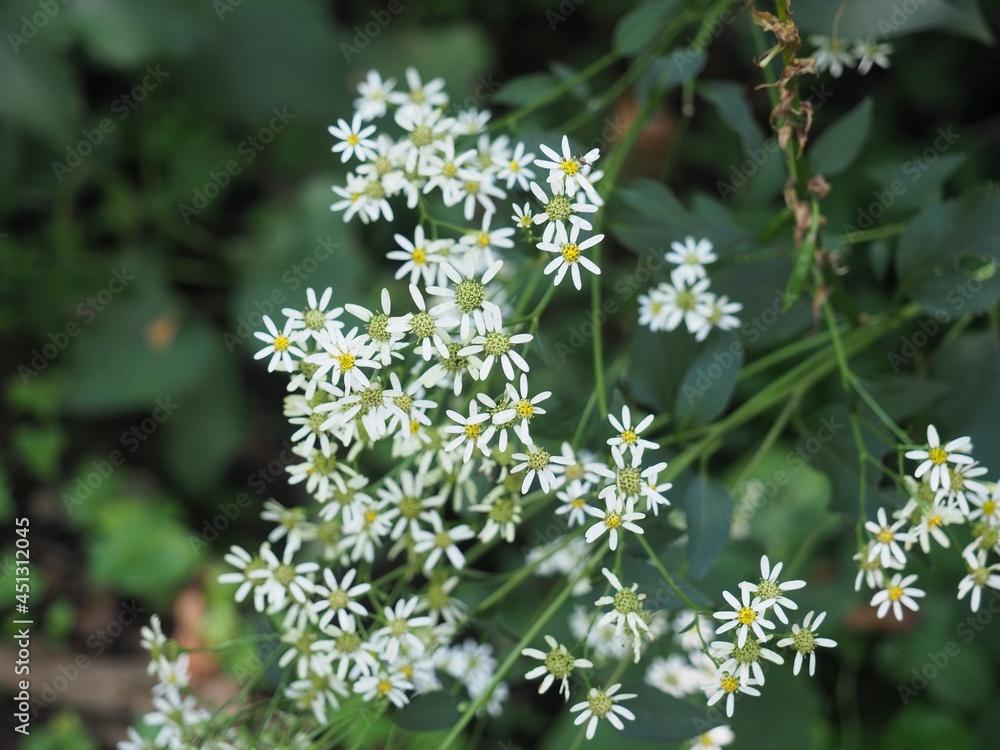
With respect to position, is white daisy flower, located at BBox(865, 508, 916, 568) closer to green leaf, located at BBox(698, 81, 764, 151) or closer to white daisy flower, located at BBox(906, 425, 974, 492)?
white daisy flower, located at BBox(906, 425, 974, 492)

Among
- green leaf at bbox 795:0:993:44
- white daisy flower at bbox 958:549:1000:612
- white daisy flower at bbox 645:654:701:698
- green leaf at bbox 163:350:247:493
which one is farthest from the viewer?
green leaf at bbox 163:350:247:493

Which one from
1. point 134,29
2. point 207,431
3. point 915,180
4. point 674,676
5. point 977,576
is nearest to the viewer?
point 977,576

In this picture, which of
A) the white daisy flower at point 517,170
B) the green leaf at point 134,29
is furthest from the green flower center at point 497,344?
the green leaf at point 134,29

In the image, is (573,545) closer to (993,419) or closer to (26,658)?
(993,419)

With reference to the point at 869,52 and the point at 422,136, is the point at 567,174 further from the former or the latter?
the point at 869,52

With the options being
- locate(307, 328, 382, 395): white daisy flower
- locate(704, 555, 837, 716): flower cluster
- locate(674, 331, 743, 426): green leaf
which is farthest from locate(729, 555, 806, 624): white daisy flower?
locate(307, 328, 382, 395): white daisy flower

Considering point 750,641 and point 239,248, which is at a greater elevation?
point 239,248

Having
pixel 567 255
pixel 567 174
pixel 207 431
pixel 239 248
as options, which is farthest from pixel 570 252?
pixel 239 248
